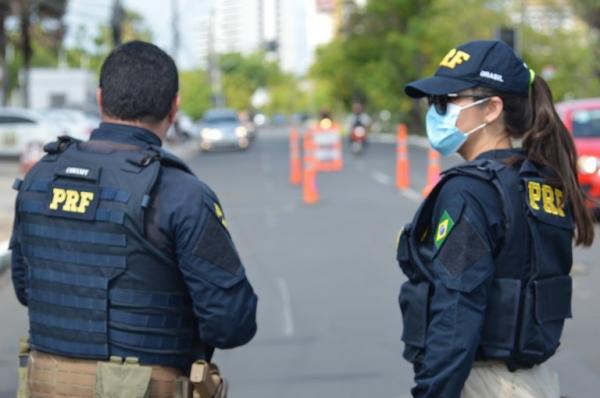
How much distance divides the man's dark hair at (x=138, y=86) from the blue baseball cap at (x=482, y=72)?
743 millimetres

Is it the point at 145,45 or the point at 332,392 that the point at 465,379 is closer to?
the point at 145,45

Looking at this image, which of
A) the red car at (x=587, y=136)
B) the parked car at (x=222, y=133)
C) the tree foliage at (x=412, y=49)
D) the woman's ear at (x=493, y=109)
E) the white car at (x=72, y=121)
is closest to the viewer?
the woman's ear at (x=493, y=109)

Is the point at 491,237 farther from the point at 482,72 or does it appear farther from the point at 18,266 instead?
the point at 18,266

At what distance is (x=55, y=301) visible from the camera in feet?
10.5

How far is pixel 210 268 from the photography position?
121 inches

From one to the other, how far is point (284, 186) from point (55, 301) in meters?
21.8

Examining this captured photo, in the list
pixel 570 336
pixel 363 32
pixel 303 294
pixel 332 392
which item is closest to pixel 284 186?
pixel 303 294

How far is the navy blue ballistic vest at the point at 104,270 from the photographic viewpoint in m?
3.09

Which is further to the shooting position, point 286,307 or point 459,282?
point 286,307

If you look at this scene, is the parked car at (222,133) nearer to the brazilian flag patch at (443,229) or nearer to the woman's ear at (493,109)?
the woman's ear at (493,109)

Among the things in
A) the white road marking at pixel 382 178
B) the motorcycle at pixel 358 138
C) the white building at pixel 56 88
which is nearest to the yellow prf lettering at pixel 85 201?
the white road marking at pixel 382 178

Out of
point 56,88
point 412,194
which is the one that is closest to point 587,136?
point 412,194

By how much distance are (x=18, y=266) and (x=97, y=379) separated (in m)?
0.64

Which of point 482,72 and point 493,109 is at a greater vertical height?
point 482,72
